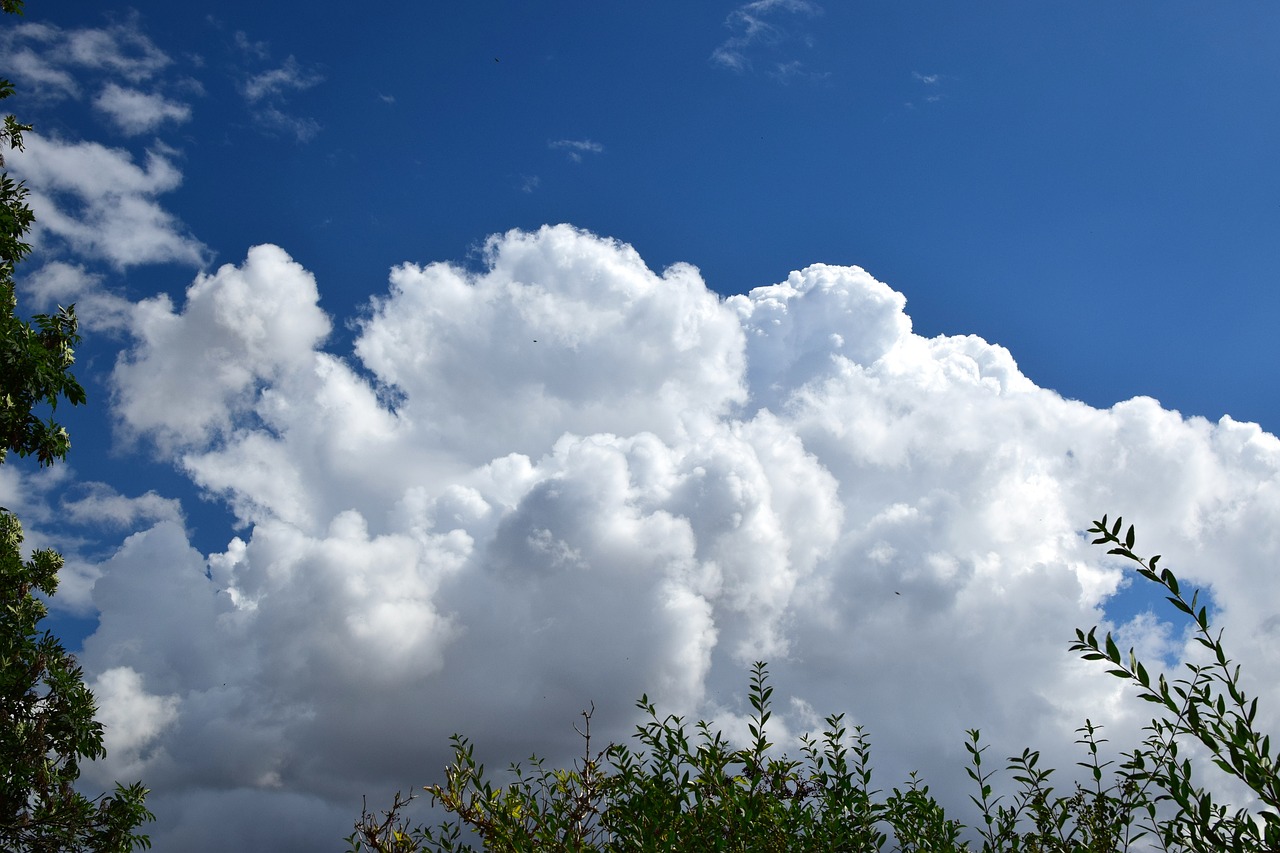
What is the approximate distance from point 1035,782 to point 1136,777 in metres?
3.17

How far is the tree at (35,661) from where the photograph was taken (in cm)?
1734

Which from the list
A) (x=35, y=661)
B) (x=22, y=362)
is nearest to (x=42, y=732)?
(x=35, y=661)

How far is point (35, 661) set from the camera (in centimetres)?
2064

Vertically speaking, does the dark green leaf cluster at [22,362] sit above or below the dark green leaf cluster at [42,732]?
above

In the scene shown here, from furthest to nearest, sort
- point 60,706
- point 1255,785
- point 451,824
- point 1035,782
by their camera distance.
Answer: point 60,706, point 451,824, point 1035,782, point 1255,785

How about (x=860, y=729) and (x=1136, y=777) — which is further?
(x=860, y=729)

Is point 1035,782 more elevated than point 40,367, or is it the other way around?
point 40,367

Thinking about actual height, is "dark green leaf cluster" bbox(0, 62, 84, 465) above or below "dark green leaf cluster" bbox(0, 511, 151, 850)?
above

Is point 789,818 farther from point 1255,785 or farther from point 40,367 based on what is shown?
point 40,367

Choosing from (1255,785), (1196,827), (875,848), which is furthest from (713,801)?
(1255,785)

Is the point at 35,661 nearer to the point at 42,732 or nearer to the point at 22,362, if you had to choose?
the point at 42,732

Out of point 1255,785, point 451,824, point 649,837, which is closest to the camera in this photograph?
point 1255,785

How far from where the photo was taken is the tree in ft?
56.9

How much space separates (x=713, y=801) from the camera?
7.61 metres
